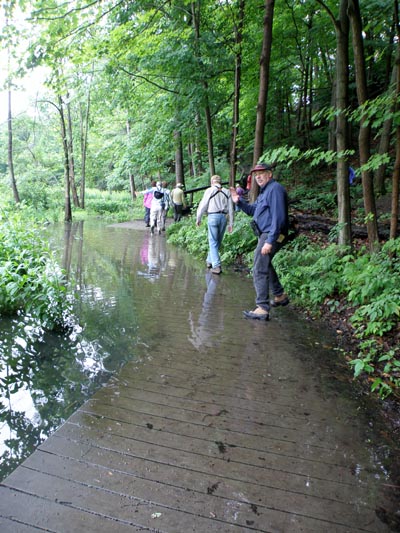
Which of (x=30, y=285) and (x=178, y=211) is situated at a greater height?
(x=178, y=211)

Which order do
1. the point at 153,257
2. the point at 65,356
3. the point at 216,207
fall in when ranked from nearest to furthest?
the point at 65,356 < the point at 216,207 < the point at 153,257

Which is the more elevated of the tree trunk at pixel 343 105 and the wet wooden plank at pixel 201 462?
the tree trunk at pixel 343 105

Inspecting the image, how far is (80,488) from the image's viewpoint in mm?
2414

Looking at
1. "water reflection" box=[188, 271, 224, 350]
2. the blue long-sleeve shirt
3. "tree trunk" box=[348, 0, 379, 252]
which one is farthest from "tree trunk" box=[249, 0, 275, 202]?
"water reflection" box=[188, 271, 224, 350]

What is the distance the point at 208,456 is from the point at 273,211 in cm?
354

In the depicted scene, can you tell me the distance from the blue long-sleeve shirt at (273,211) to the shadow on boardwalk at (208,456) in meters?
1.76

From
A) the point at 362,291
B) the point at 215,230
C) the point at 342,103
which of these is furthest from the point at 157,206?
the point at 362,291

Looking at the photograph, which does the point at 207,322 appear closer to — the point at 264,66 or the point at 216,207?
the point at 216,207

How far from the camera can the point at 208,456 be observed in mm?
2750

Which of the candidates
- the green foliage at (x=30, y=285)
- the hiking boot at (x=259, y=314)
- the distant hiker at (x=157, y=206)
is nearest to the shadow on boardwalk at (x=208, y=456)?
the hiking boot at (x=259, y=314)

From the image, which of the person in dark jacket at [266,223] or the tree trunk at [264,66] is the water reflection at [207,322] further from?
the tree trunk at [264,66]

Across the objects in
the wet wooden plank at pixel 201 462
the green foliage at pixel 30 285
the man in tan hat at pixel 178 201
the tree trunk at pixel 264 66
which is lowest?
the wet wooden plank at pixel 201 462

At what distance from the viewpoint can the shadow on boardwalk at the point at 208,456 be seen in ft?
7.30

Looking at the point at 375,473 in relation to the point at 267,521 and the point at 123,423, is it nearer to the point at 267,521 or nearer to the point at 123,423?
the point at 267,521
